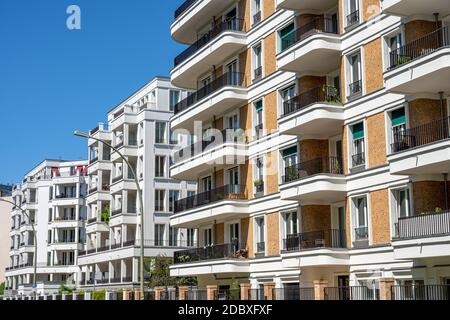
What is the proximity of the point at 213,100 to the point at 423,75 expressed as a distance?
1795 cm

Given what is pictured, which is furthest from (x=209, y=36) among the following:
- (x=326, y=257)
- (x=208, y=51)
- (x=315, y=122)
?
(x=326, y=257)

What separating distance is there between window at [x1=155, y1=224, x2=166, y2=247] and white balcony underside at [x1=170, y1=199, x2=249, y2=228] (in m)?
13.3

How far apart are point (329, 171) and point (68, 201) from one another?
188 ft

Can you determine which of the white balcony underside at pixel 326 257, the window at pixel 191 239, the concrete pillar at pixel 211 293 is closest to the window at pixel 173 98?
the window at pixel 191 239

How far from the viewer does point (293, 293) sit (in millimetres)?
31266

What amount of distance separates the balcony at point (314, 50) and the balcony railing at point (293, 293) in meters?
10.1

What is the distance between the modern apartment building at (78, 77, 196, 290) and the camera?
58.4m

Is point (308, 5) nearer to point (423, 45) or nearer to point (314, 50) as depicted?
point (314, 50)

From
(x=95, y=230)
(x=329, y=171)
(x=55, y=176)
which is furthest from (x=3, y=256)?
(x=329, y=171)

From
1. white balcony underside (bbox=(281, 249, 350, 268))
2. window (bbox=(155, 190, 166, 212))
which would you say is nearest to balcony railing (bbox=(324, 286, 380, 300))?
white balcony underside (bbox=(281, 249, 350, 268))

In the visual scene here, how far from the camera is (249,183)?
125 ft

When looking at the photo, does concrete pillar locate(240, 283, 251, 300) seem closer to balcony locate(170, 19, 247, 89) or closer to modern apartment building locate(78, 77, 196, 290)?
balcony locate(170, 19, 247, 89)

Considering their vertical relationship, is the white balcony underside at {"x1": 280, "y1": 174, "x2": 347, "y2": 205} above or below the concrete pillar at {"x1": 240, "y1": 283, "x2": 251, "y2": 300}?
above

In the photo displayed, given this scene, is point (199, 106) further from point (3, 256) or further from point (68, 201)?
point (3, 256)
